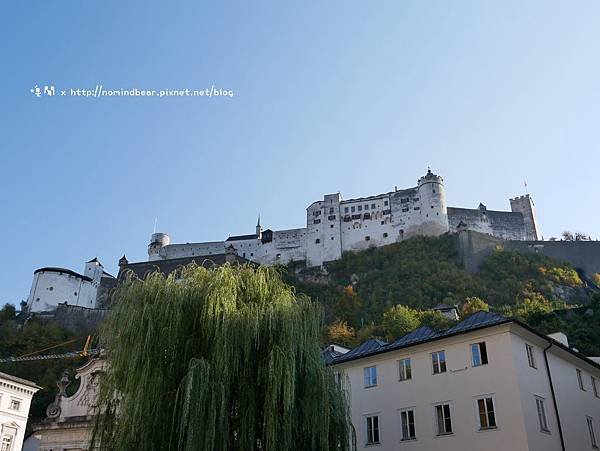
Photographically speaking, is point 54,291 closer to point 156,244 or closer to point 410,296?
point 156,244

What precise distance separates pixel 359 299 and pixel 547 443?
56.3 meters

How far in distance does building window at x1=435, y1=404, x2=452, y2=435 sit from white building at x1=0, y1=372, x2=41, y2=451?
27.7 metres

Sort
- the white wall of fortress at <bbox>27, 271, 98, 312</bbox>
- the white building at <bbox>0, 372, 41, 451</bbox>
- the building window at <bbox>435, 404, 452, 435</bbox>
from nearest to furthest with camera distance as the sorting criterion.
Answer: the building window at <bbox>435, 404, 452, 435</bbox> → the white building at <bbox>0, 372, 41, 451</bbox> → the white wall of fortress at <bbox>27, 271, 98, 312</bbox>

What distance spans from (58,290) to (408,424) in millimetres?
70980

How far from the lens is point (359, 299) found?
75.8 meters

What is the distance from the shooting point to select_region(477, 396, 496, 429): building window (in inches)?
771

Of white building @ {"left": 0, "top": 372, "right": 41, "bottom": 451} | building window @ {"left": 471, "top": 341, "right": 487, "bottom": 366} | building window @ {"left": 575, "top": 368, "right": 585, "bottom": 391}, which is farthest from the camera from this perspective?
white building @ {"left": 0, "top": 372, "right": 41, "bottom": 451}

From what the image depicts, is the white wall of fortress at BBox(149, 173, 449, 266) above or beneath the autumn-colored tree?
above

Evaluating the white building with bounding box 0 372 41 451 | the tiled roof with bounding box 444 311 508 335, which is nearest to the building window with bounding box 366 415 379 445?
the tiled roof with bounding box 444 311 508 335

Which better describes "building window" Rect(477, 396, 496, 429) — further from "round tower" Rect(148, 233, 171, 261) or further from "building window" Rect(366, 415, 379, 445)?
"round tower" Rect(148, 233, 171, 261)

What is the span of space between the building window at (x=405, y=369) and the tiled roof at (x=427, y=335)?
62 cm

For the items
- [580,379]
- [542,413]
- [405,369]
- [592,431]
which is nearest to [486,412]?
[542,413]

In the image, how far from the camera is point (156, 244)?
103812 millimetres

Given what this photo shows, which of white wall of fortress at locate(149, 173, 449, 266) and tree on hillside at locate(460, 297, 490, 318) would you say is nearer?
tree on hillside at locate(460, 297, 490, 318)
